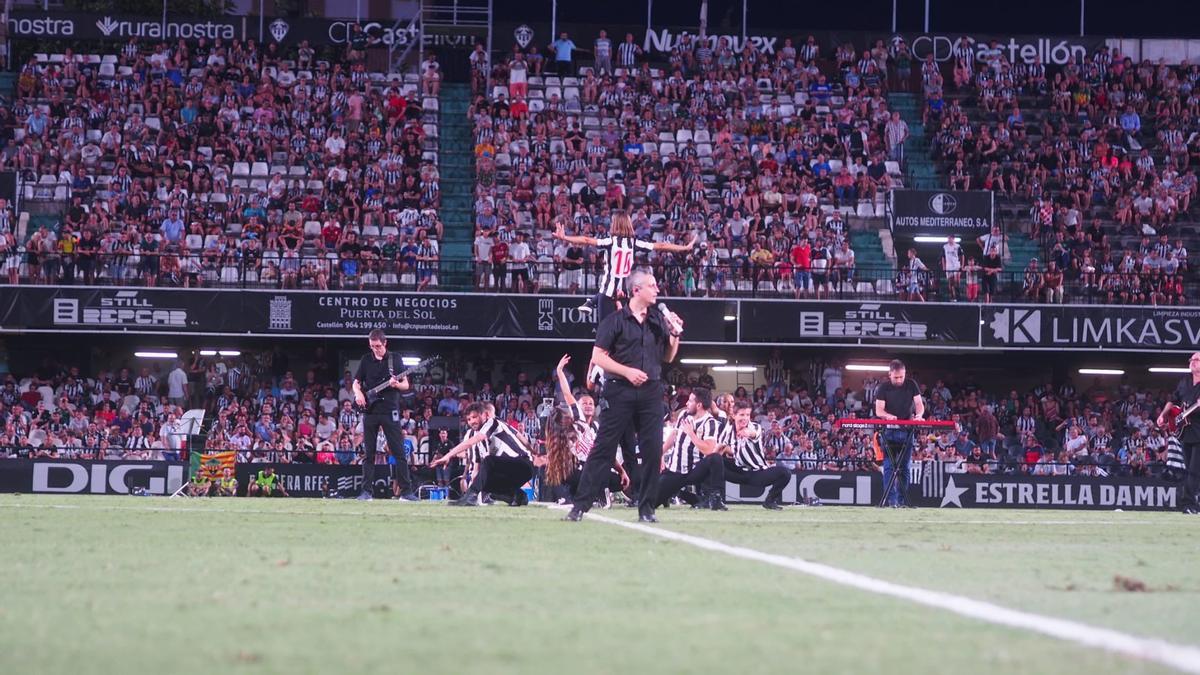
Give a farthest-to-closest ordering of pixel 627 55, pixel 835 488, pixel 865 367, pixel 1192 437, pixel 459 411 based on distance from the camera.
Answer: pixel 627 55, pixel 865 367, pixel 459 411, pixel 835 488, pixel 1192 437

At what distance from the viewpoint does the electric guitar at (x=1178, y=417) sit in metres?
18.1

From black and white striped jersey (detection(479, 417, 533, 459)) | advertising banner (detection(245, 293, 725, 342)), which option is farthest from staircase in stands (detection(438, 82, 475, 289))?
black and white striped jersey (detection(479, 417, 533, 459))

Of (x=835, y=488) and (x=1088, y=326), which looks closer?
(x=835, y=488)

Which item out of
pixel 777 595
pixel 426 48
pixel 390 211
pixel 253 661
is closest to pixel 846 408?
pixel 390 211

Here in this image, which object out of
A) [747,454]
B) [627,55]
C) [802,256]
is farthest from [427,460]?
[627,55]

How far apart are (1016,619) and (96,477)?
2073 cm

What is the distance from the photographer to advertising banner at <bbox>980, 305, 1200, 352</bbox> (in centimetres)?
3100

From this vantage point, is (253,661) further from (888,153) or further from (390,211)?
(888,153)

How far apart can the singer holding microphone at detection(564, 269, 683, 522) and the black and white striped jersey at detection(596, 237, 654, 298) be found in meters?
3.54

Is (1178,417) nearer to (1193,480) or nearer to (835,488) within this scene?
(1193,480)

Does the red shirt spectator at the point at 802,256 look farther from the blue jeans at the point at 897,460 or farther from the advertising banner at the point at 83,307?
the advertising banner at the point at 83,307

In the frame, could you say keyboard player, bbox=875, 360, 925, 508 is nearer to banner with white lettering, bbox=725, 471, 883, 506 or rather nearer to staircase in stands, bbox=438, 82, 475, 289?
banner with white lettering, bbox=725, 471, 883, 506

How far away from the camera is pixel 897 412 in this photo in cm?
1978

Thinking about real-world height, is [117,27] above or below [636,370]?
above
